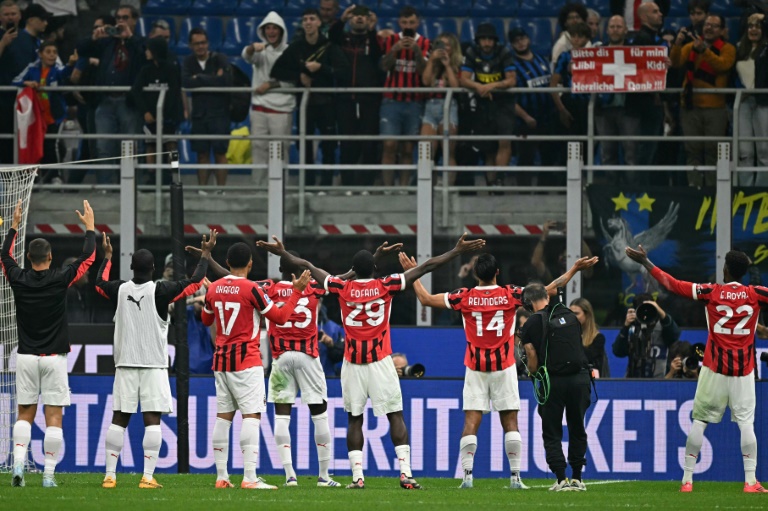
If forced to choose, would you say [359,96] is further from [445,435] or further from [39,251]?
[39,251]

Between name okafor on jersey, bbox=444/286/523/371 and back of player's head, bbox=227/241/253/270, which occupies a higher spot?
back of player's head, bbox=227/241/253/270

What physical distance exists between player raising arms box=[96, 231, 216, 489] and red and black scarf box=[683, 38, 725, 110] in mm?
8418

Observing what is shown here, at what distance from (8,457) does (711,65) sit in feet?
33.5

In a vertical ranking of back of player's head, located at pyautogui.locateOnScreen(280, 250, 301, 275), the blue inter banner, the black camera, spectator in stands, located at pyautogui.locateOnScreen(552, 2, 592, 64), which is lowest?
the blue inter banner

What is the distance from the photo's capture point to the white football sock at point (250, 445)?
489 inches

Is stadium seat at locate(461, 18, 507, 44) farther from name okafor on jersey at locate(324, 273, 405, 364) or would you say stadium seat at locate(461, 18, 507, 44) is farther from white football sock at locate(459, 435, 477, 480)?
white football sock at locate(459, 435, 477, 480)

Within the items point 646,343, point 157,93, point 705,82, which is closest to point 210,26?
point 157,93

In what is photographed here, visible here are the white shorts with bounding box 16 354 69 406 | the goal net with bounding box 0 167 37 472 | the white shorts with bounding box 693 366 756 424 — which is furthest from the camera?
the goal net with bounding box 0 167 37 472

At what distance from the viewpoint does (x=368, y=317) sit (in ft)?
41.9

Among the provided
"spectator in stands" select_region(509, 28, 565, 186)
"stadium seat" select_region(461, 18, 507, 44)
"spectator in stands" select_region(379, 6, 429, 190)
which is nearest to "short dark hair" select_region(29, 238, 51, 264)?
"spectator in stands" select_region(379, 6, 429, 190)

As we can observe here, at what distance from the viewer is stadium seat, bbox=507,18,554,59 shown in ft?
74.9

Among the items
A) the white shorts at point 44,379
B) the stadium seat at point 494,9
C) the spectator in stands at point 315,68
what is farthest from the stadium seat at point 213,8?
the white shorts at point 44,379

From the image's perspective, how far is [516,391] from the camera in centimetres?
Result: 1296

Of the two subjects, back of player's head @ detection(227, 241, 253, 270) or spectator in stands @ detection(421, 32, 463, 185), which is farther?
spectator in stands @ detection(421, 32, 463, 185)
